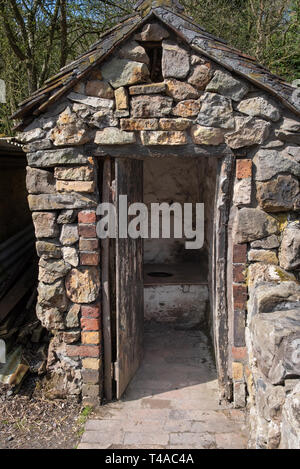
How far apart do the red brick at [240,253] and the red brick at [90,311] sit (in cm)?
137

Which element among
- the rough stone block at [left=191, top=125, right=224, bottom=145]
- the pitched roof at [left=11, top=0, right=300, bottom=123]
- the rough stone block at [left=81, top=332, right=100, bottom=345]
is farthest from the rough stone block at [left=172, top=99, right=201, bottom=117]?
the rough stone block at [left=81, top=332, right=100, bottom=345]

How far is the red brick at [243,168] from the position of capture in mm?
3580

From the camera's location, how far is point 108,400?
161 inches

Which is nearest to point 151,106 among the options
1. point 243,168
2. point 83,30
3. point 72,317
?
point 243,168

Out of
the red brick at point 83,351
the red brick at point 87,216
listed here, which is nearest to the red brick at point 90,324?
the red brick at point 83,351

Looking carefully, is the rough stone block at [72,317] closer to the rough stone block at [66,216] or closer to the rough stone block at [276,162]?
the rough stone block at [66,216]

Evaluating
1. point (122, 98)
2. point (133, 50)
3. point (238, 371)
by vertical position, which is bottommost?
point (238, 371)

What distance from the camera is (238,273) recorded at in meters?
3.76

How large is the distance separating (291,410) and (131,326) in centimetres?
257

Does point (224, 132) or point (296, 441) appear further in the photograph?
point (224, 132)

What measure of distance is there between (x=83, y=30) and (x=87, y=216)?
4993 millimetres

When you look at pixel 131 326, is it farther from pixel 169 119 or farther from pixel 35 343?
pixel 169 119

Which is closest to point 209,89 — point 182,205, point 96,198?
point 96,198

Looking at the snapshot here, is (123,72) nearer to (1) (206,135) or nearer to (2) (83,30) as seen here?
(1) (206,135)
